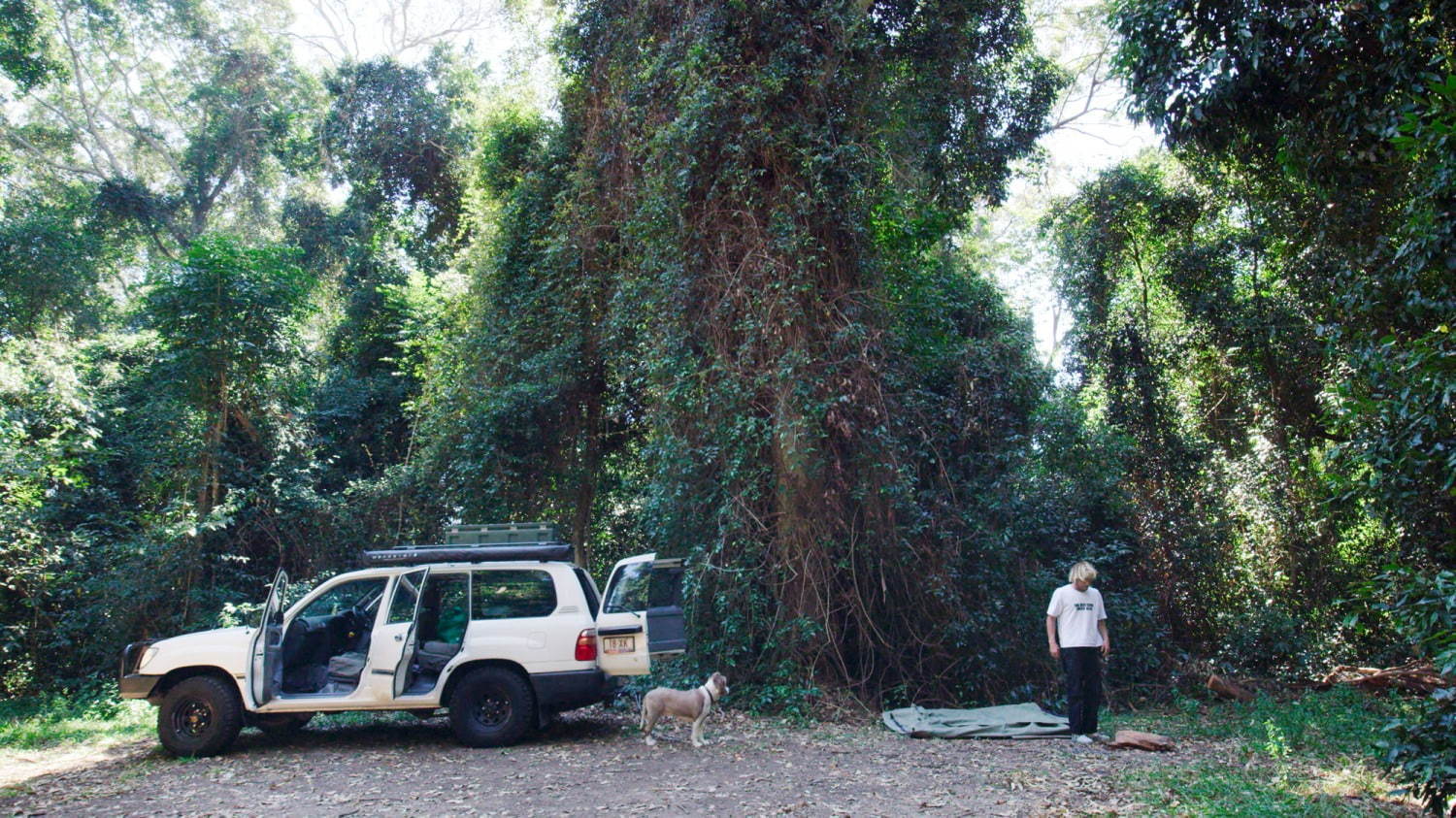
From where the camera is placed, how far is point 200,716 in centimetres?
827

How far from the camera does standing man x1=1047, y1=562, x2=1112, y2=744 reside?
839 cm

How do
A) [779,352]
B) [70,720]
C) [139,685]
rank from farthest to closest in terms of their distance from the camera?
[70,720], [779,352], [139,685]

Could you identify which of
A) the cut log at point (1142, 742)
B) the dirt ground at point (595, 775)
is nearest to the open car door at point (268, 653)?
the dirt ground at point (595, 775)

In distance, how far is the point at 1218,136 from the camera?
8891 mm

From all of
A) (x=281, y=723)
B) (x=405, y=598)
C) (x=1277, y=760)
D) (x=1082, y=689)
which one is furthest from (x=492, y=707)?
(x=1277, y=760)

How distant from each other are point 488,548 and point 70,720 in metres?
7.12

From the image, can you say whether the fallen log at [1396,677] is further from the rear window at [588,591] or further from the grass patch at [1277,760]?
the rear window at [588,591]

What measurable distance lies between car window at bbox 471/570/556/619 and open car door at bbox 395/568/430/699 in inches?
18.6

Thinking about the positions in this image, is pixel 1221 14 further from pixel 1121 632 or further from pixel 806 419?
pixel 1121 632

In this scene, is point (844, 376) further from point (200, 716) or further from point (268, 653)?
point (200, 716)

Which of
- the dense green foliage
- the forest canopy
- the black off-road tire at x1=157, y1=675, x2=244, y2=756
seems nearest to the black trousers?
the forest canopy

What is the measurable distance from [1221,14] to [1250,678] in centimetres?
915

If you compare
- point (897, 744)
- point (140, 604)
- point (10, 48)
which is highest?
A: point (10, 48)

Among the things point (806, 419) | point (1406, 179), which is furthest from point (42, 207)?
point (1406, 179)
